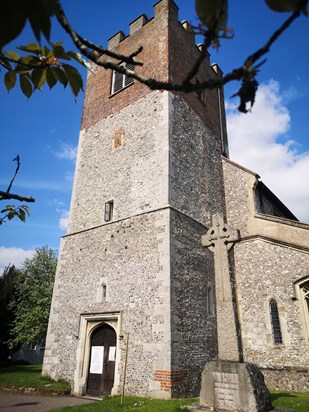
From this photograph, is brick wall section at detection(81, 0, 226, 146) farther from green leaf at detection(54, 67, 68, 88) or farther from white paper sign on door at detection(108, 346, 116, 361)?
green leaf at detection(54, 67, 68, 88)

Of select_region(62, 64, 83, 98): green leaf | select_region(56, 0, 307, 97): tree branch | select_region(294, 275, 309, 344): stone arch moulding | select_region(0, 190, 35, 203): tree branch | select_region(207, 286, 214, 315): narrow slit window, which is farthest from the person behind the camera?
select_region(207, 286, 214, 315): narrow slit window

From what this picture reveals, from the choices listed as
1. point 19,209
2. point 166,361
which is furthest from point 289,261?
point 19,209

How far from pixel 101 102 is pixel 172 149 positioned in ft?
20.6

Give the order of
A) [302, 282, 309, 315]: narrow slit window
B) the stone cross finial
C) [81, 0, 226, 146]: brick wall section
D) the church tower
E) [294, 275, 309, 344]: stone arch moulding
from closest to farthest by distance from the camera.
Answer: the stone cross finial < the church tower < [294, 275, 309, 344]: stone arch moulding < [302, 282, 309, 315]: narrow slit window < [81, 0, 226, 146]: brick wall section

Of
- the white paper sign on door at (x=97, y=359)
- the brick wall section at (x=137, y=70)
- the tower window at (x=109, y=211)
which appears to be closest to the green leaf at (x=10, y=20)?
the white paper sign on door at (x=97, y=359)

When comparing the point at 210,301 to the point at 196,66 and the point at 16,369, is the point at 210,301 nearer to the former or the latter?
the point at 196,66

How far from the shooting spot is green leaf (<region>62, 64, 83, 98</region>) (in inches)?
65.2

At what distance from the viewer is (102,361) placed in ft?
36.5

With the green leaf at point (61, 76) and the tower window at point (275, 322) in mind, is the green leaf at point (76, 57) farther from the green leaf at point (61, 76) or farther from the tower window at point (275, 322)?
the tower window at point (275, 322)

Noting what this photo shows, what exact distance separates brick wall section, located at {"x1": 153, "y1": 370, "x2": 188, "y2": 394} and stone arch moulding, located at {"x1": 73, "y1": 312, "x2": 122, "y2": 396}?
171 centimetres

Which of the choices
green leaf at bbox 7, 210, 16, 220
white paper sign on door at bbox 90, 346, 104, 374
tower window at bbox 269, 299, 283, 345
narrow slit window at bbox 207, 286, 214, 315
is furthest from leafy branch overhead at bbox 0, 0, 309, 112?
tower window at bbox 269, 299, 283, 345

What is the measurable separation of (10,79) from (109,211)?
38.8 ft

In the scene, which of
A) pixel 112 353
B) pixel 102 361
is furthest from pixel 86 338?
pixel 112 353

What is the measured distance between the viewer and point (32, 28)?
93 centimetres
